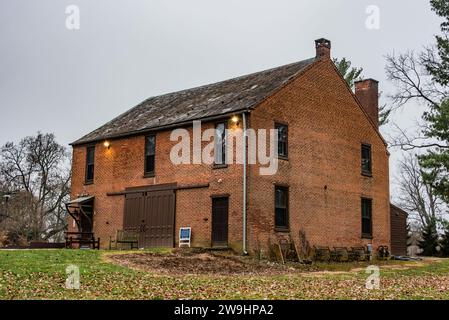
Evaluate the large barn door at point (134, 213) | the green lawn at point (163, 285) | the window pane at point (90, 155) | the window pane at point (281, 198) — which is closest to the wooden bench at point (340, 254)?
the window pane at point (281, 198)

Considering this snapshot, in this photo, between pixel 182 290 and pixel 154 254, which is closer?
pixel 182 290

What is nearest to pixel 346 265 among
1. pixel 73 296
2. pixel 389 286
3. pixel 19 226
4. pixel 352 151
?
pixel 352 151

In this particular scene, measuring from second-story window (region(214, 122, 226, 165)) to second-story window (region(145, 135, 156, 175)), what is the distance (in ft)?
13.1

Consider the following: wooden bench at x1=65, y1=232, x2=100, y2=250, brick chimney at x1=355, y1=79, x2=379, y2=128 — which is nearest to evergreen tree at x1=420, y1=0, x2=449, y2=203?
brick chimney at x1=355, y1=79, x2=379, y2=128

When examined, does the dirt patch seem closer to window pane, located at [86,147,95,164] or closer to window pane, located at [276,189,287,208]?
window pane, located at [276,189,287,208]

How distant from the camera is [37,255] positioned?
21.2 metres

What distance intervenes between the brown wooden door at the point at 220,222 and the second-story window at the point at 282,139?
333cm

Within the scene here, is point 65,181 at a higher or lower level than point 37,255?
higher

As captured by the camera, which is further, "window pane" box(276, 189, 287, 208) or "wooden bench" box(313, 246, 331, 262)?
"wooden bench" box(313, 246, 331, 262)

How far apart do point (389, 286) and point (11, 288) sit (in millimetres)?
9403

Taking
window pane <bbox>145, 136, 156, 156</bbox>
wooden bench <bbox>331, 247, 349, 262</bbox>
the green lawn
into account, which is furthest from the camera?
window pane <bbox>145, 136, 156, 156</bbox>

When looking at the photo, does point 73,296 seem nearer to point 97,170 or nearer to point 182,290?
point 182,290

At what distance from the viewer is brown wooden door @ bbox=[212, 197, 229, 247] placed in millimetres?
24750

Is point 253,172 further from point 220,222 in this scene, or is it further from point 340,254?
point 340,254
